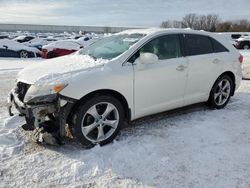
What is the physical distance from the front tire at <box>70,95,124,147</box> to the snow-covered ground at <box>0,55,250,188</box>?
0.16 metres

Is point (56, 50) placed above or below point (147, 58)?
below

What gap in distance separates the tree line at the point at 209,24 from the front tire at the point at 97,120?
5889 cm

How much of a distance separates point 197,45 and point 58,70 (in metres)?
2.60

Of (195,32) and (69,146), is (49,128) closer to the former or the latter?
(69,146)

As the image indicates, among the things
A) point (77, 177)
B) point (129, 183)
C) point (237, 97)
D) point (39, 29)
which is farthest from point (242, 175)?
point (39, 29)

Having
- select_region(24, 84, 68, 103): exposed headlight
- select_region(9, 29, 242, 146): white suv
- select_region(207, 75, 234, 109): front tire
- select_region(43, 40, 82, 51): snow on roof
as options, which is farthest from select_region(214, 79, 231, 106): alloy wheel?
select_region(43, 40, 82, 51): snow on roof

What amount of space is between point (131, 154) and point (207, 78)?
232 cm

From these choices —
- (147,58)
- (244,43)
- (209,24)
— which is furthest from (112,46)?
(209,24)

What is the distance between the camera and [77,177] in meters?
3.29

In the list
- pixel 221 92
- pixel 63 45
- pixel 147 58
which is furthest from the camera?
pixel 63 45

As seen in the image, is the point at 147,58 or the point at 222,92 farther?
the point at 222,92

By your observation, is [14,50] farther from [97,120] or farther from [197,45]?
[97,120]

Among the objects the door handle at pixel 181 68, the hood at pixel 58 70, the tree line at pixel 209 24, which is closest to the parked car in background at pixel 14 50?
the hood at pixel 58 70

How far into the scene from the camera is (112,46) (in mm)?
4750
